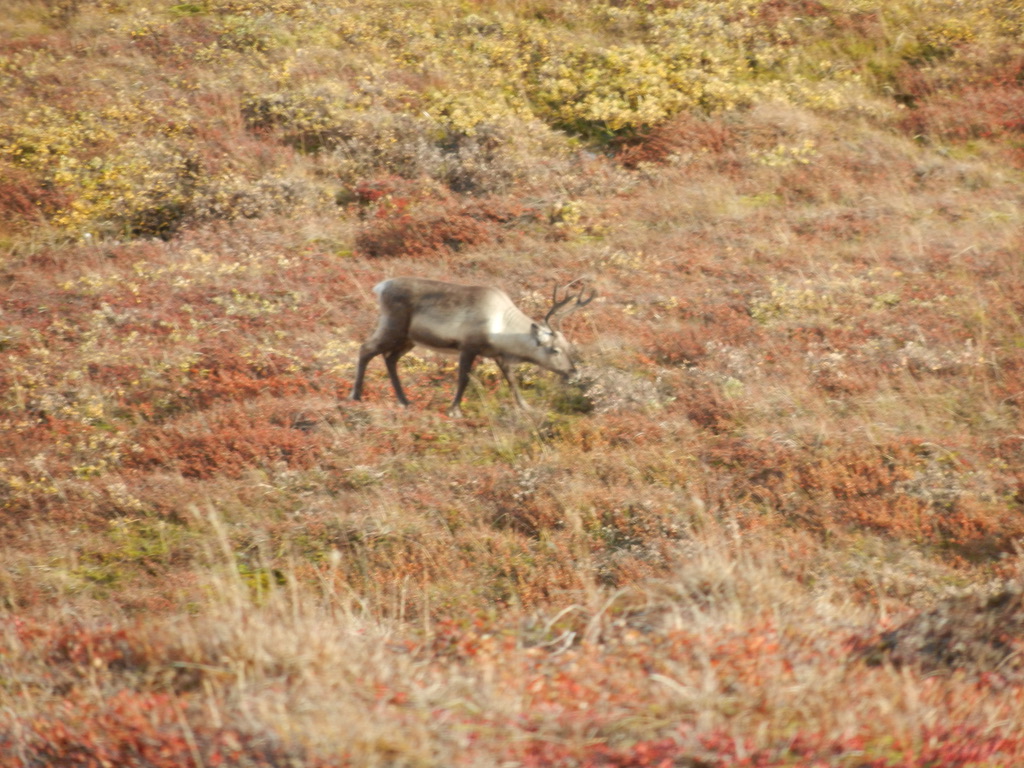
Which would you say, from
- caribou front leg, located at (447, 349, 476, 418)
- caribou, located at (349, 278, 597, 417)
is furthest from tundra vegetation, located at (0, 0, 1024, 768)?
caribou, located at (349, 278, 597, 417)

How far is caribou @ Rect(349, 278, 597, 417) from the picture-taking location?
10.9 metres

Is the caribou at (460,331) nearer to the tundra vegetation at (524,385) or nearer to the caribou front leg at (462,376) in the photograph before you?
the caribou front leg at (462,376)

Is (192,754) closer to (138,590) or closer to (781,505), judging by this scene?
(138,590)

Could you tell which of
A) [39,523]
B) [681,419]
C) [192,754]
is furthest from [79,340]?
[192,754]

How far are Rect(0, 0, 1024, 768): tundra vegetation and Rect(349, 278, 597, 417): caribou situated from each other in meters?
0.39

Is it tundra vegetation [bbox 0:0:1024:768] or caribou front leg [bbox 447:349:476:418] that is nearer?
tundra vegetation [bbox 0:0:1024:768]

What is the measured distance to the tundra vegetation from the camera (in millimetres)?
4441

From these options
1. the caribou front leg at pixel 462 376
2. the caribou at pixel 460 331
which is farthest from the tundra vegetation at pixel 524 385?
the caribou at pixel 460 331

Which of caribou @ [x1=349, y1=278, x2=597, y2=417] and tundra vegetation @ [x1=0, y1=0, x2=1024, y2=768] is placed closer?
tundra vegetation @ [x1=0, y1=0, x2=1024, y2=768]

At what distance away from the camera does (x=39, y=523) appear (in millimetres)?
9031

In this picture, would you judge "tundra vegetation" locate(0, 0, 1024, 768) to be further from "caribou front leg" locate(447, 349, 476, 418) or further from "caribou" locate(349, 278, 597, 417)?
"caribou" locate(349, 278, 597, 417)

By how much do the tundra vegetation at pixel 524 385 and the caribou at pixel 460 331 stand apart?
39 cm

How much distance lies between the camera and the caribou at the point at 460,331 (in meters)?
10.9

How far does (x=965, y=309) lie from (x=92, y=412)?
34.6ft
